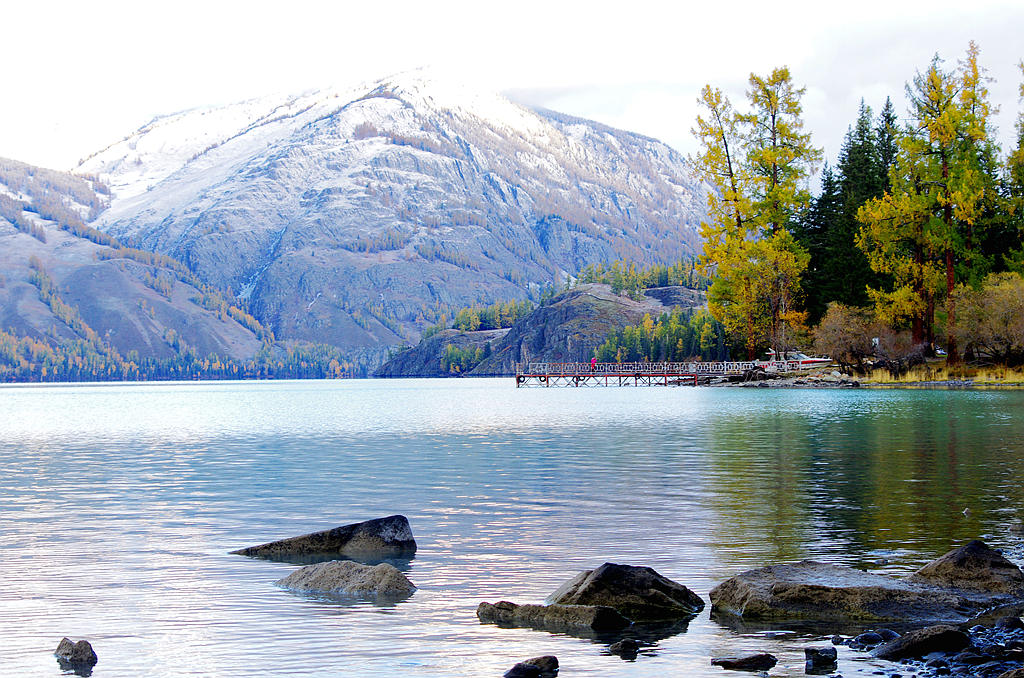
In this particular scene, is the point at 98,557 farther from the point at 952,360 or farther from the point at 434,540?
the point at 952,360

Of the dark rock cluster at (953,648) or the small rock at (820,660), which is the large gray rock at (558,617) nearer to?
the small rock at (820,660)

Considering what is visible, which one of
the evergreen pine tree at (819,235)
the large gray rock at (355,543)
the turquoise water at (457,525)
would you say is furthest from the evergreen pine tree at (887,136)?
the large gray rock at (355,543)

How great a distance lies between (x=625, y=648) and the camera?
1210cm

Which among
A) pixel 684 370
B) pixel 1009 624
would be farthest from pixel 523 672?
pixel 684 370

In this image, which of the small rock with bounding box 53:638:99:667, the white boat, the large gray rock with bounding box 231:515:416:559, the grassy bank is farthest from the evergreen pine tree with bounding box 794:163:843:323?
the small rock with bounding box 53:638:99:667

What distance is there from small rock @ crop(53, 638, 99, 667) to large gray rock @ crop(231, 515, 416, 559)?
6660 millimetres

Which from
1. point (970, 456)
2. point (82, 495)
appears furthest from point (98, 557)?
point (970, 456)

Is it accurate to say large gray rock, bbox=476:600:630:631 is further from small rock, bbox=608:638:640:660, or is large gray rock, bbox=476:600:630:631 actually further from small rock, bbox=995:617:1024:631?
small rock, bbox=995:617:1024:631

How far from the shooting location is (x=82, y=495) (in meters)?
29.2

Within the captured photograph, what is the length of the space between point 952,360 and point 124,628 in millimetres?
82090

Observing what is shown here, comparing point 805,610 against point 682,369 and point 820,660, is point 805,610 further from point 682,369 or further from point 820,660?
point 682,369

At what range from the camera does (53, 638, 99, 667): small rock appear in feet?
37.9

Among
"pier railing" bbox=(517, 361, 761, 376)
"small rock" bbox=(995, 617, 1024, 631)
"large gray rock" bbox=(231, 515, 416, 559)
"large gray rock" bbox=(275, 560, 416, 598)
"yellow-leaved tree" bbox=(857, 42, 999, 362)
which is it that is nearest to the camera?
"small rock" bbox=(995, 617, 1024, 631)

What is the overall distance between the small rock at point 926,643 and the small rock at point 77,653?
865cm
